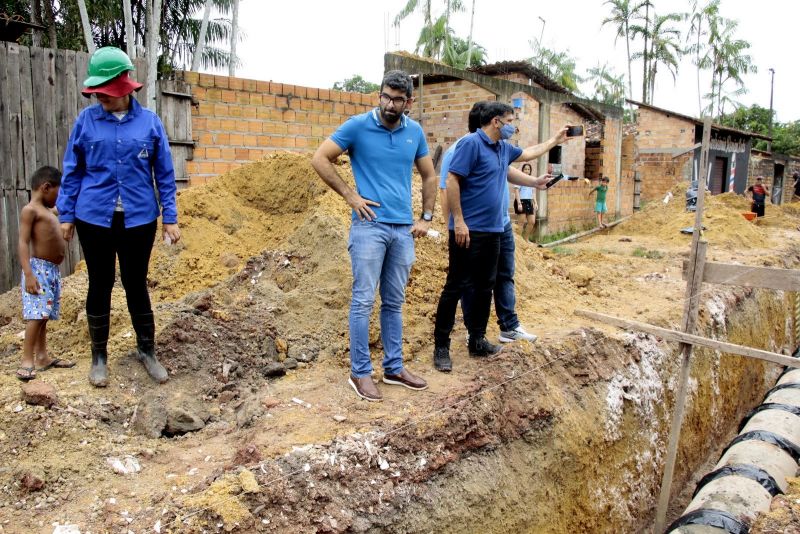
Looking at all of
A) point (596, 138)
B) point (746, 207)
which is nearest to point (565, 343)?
point (596, 138)

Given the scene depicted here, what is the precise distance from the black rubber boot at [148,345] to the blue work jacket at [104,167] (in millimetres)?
595

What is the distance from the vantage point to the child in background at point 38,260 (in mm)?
3486

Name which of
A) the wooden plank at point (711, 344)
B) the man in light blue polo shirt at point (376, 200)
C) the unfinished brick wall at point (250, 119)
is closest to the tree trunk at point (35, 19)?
the unfinished brick wall at point (250, 119)

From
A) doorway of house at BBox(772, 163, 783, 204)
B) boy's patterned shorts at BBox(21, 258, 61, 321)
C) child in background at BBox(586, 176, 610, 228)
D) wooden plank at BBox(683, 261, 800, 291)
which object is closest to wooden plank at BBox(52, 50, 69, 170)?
boy's patterned shorts at BBox(21, 258, 61, 321)

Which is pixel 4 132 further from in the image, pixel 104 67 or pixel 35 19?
pixel 35 19

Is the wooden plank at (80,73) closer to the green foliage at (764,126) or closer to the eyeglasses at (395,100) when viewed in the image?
the eyeglasses at (395,100)

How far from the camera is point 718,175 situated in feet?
74.0

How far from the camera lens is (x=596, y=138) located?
15320mm

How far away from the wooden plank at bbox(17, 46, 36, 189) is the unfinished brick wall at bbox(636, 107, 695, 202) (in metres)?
17.0

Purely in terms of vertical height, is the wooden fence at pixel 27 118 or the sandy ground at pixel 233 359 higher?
the wooden fence at pixel 27 118

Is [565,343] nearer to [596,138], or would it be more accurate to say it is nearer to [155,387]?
[155,387]

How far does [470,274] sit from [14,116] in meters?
3.84

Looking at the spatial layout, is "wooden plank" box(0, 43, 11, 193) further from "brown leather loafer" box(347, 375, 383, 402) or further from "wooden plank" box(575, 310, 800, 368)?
"wooden plank" box(575, 310, 800, 368)

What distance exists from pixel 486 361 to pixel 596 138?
12.5 meters
